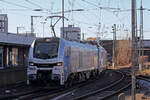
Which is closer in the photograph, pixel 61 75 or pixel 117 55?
pixel 61 75

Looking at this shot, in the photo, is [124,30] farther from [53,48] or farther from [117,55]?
[53,48]

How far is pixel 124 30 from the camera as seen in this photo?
2211 inches

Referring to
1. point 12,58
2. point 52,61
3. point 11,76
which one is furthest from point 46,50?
point 12,58

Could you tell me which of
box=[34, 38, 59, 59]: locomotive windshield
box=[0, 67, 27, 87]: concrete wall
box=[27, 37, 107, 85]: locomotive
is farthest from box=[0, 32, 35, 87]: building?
box=[34, 38, 59, 59]: locomotive windshield

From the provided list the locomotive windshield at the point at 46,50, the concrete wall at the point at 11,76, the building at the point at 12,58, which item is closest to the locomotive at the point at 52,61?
the locomotive windshield at the point at 46,50

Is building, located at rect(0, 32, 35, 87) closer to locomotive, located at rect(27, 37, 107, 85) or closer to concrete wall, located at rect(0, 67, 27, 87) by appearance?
concrete wall, located at rect(0, 67, 27, 87)

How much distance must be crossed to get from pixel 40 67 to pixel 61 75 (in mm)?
1452

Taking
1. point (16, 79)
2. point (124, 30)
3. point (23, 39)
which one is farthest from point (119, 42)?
point (16, 79)

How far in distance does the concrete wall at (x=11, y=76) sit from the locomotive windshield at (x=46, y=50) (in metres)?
3.02

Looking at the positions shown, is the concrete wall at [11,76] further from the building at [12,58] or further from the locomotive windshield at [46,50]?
the locomotive windshield at [46,50]

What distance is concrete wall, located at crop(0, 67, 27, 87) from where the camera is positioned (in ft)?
61.4

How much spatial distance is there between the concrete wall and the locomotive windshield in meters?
3.02

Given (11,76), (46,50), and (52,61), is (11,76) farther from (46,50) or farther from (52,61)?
(52,61)

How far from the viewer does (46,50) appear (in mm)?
17344
